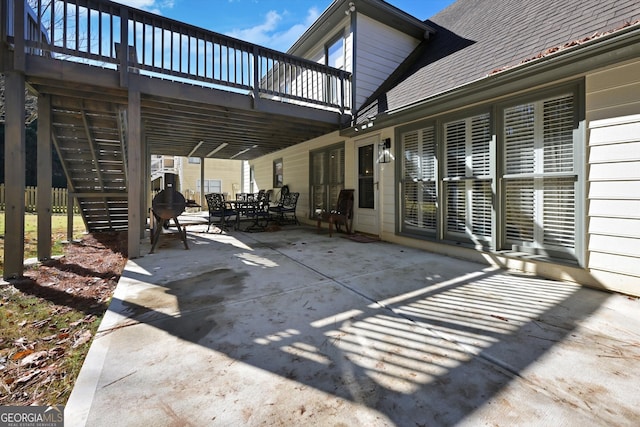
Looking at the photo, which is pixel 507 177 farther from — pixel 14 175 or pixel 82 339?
pixel 14 175

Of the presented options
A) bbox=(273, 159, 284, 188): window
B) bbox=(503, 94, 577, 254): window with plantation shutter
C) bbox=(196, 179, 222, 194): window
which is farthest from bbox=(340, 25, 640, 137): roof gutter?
bbox=(196, 179, 222, 194): window

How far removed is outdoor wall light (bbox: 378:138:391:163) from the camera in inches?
217

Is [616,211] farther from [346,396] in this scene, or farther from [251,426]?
[251,426]

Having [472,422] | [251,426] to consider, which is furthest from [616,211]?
[251,426]

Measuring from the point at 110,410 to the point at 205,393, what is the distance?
40cm

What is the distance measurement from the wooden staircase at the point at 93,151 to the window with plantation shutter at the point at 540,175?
6060mm

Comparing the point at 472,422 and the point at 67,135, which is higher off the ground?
the point at 67,135

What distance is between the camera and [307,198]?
28.3ft

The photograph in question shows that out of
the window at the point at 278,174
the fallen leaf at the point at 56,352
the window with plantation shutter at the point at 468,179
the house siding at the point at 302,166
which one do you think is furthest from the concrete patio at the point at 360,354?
the window at the point at 278,174

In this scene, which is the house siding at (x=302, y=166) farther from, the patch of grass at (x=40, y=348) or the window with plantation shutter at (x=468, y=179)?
the patch of grass at (x=40, y=348)

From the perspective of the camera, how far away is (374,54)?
6.52 m

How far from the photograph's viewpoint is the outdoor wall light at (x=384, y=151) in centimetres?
551
